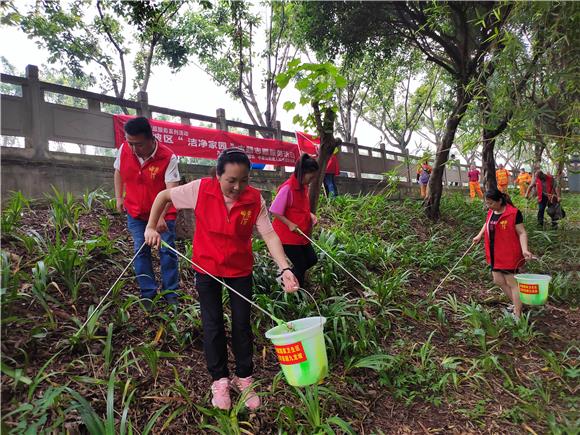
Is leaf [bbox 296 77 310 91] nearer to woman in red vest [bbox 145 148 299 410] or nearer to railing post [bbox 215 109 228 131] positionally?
woman in red vest [bbox 145 148 299 410]

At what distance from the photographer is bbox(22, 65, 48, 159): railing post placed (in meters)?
6.12

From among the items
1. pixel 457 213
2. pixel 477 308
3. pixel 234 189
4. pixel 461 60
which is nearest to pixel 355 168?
pixel 457 213

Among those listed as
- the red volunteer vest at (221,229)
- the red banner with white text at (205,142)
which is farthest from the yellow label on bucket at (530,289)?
the red banner with white text at (205,142)

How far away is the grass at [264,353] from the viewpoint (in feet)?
7.29

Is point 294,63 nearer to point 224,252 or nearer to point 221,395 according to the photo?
point 224,252

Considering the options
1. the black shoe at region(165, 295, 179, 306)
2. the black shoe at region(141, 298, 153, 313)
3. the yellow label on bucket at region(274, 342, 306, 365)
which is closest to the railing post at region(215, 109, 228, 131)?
the black shoe at region(165, 295, 179, 306)

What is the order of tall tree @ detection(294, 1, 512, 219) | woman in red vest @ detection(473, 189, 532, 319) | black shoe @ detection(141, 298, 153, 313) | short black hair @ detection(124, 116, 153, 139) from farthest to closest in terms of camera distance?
tall tree @ detection(294, 1, 512, 219), woman in red vest @ detection(473, 189, 532, 319), black shoe @ detection(141, 298, 153, 313), short black hair @ detection(124, 116, 153, 139)

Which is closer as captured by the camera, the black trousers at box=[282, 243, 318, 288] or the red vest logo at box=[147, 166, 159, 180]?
the red vest logo at box=[147, 166, 159, 180]

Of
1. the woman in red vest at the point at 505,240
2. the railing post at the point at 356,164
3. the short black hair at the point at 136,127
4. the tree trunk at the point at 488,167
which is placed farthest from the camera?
the railing post at the point at 356,164

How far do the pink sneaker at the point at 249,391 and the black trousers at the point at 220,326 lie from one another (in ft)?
0.13

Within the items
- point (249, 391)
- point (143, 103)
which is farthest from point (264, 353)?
point (143, 103)

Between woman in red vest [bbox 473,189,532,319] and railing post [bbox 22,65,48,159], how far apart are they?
660cm

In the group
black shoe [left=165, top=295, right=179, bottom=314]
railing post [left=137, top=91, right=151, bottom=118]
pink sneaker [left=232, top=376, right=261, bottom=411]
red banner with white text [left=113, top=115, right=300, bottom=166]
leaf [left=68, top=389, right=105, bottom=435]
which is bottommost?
pink sneaker [left=232, top=376, right=261, bottom=411]

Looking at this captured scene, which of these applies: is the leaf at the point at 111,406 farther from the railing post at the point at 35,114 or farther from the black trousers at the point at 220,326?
the railing post at the point at 35,114
